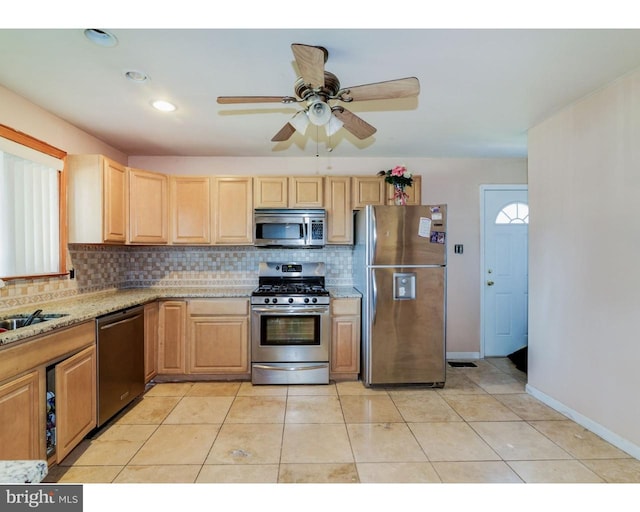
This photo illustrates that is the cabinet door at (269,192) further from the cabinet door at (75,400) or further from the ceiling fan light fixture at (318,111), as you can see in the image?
the cabinet door at (75,400)

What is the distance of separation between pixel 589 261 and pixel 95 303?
12.6 ft

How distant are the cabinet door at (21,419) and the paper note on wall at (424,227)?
295cm

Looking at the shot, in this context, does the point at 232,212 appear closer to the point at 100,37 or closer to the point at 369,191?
the point at 369,191

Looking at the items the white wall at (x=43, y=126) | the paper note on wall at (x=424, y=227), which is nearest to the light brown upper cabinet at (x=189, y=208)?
the white wall at (x=43, y=126)

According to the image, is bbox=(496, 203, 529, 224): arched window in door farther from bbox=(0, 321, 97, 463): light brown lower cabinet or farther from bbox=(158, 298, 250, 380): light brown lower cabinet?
bbox=(0, 321, 97, 463): light brown lower cabinet

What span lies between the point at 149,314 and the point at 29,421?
4.71 feet

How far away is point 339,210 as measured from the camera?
3.53 m

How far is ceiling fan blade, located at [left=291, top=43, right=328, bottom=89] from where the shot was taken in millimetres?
1326

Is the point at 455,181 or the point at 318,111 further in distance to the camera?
the point at 455,181

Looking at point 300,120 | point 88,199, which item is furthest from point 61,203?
point 300,120

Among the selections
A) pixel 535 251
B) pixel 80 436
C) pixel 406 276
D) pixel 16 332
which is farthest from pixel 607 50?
pixel 80 436

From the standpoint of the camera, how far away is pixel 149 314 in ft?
9.98

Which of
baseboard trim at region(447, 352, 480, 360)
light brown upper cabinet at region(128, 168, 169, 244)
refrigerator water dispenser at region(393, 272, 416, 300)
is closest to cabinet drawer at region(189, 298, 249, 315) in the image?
light brown upper cabinet at region(128, 168, 169, 244)

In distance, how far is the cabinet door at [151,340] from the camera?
2997 mm
